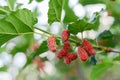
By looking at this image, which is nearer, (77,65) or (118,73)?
(77,65)

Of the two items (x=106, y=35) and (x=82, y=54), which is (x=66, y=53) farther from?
(x=106, y=35)

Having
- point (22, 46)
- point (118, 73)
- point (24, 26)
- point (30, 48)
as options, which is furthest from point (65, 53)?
point (118, 73)

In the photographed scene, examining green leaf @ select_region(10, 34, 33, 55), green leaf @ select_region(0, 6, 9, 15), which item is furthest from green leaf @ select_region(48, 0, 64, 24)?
green leaf @ select_region(10, 34, 33, 55)

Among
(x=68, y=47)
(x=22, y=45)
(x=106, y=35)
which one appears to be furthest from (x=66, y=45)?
(x=22, y=45)

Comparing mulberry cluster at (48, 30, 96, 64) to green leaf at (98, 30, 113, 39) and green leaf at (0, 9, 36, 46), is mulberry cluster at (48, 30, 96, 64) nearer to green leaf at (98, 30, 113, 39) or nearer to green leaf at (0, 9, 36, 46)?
green leaf at (0, 9, 36, 46)

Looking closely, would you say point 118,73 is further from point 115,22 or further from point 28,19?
point 28,19

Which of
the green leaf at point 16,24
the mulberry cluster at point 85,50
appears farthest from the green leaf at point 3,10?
the mulberry cluster at point 85,50
